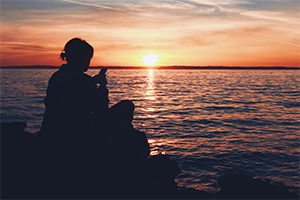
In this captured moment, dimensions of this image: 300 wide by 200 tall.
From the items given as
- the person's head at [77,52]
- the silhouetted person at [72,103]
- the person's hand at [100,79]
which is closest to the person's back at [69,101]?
the silhouetted person at [72,103]

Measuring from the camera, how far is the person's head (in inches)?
195

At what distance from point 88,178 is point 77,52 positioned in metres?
2.86

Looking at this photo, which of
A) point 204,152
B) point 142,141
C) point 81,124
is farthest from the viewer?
point 204,152

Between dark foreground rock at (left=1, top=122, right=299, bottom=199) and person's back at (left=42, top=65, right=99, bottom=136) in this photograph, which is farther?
dark foreground rock at (left=1, top=122, right=299, bottom=199)

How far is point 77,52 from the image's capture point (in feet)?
16.3

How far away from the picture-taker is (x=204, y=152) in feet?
40.4

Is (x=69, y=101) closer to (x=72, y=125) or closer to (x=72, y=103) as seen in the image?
(x=72, y=103)

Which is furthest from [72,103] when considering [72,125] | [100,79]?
[100,79]

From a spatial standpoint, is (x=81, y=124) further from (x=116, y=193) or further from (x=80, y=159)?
(x=116, y=193)

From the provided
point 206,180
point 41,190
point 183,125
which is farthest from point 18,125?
point 183,125

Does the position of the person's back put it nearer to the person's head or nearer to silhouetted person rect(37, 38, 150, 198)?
silhouetted person rect(37, 38, 150, 198)

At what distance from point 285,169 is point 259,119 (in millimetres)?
10381

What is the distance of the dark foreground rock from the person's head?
190 cm

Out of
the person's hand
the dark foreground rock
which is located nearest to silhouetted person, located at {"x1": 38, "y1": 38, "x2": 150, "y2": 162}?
the dark foreground rock
